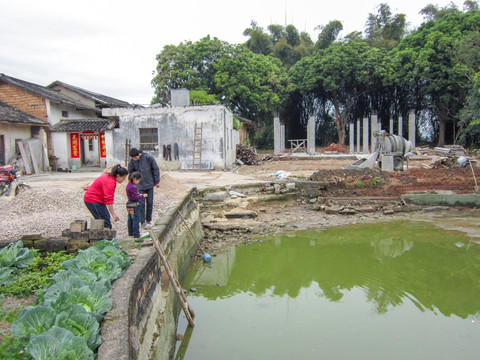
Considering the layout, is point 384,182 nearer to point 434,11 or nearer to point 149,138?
point 149,138

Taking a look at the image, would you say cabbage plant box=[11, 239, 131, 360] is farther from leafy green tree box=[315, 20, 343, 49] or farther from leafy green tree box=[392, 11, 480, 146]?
leafy green tree box=[315, 20, 343, 49]

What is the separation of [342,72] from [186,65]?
1219 cm

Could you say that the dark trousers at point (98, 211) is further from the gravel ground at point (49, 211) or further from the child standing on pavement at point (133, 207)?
the gravel ground at point (49, 211)

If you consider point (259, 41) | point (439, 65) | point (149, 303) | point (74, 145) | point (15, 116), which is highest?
point (259, 41)

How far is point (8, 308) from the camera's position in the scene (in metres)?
3.49

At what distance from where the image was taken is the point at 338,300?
5.77 metres

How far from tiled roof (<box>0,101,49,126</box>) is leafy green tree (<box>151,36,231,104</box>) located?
959 centimetres

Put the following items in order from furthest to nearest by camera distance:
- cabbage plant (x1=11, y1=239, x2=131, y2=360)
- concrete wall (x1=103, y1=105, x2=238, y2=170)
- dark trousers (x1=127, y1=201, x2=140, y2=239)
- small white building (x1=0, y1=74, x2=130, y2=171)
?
1. small white building (x1=0, y1=74, x2=130, y2=171)
2. concrete wall (x1=103, y1=105, x2=238, y2=170)
3. dark trousers (x1=127, y1=201, x2=140, y2=239)
4. cabbage plant (x1=11, y1=239, x2=131, y2=360)

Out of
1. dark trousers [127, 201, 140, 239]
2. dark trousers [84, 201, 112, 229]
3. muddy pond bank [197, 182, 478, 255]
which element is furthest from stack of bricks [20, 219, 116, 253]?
muddy pond bank [197, 182, 478, 255]

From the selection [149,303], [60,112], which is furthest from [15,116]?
[149,303]

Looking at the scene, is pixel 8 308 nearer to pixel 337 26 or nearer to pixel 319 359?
pixel 319 359

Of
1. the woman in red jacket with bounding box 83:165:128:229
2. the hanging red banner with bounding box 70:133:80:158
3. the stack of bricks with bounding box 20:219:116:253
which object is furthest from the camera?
the hanging red banner with bounding box 70:133:80:158

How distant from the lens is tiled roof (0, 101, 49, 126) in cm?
1614

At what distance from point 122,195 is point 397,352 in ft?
23.2
